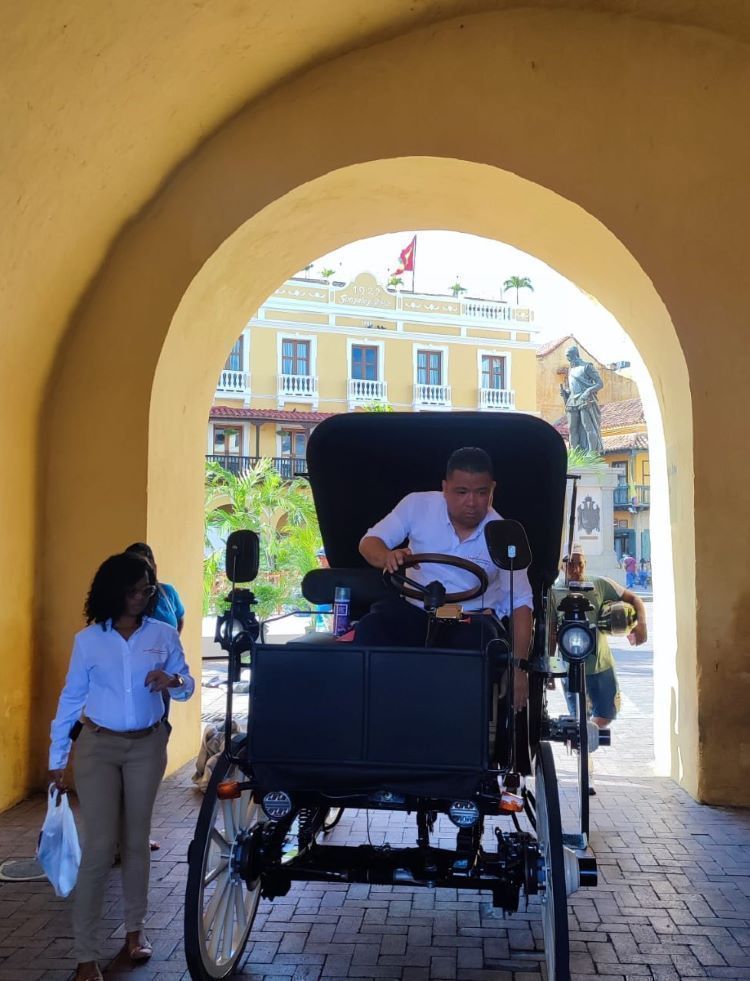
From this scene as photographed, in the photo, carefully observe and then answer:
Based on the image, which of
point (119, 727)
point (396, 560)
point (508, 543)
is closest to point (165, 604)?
point (119, 727)

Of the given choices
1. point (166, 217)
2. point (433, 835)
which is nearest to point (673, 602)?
point (433, 835)

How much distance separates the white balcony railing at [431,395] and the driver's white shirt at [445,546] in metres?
33.8

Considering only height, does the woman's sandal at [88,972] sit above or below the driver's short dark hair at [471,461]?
below

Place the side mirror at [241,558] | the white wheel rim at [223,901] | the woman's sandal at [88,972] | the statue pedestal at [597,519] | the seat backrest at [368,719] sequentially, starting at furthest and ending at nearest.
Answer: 1. the statue pedestal at [597,519]
2. the side mirror at [241,558]
3. the woman's sandal at [88,972]
4. the white wheel rim at [223,901]
5. the seat backrest at [368,719]

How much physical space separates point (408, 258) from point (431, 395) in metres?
6.33

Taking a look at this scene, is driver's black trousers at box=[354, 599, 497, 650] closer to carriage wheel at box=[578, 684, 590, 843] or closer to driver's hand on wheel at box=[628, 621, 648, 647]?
carriage wheel at box=[578, 684, 590, 843]

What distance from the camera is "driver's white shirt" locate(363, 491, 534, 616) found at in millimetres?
4297

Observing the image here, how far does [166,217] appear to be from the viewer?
708cm

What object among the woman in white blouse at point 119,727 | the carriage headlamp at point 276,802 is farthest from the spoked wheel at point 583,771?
the woman in white blouse at point 119,727

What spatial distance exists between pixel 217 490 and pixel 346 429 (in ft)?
46.2

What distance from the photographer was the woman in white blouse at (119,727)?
3980 millimetres

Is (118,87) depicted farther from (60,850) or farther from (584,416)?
(584,416)

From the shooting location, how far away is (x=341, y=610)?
471 cm

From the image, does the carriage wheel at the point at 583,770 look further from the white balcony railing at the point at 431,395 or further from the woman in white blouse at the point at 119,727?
the white balcony railing at the point at 431,395
